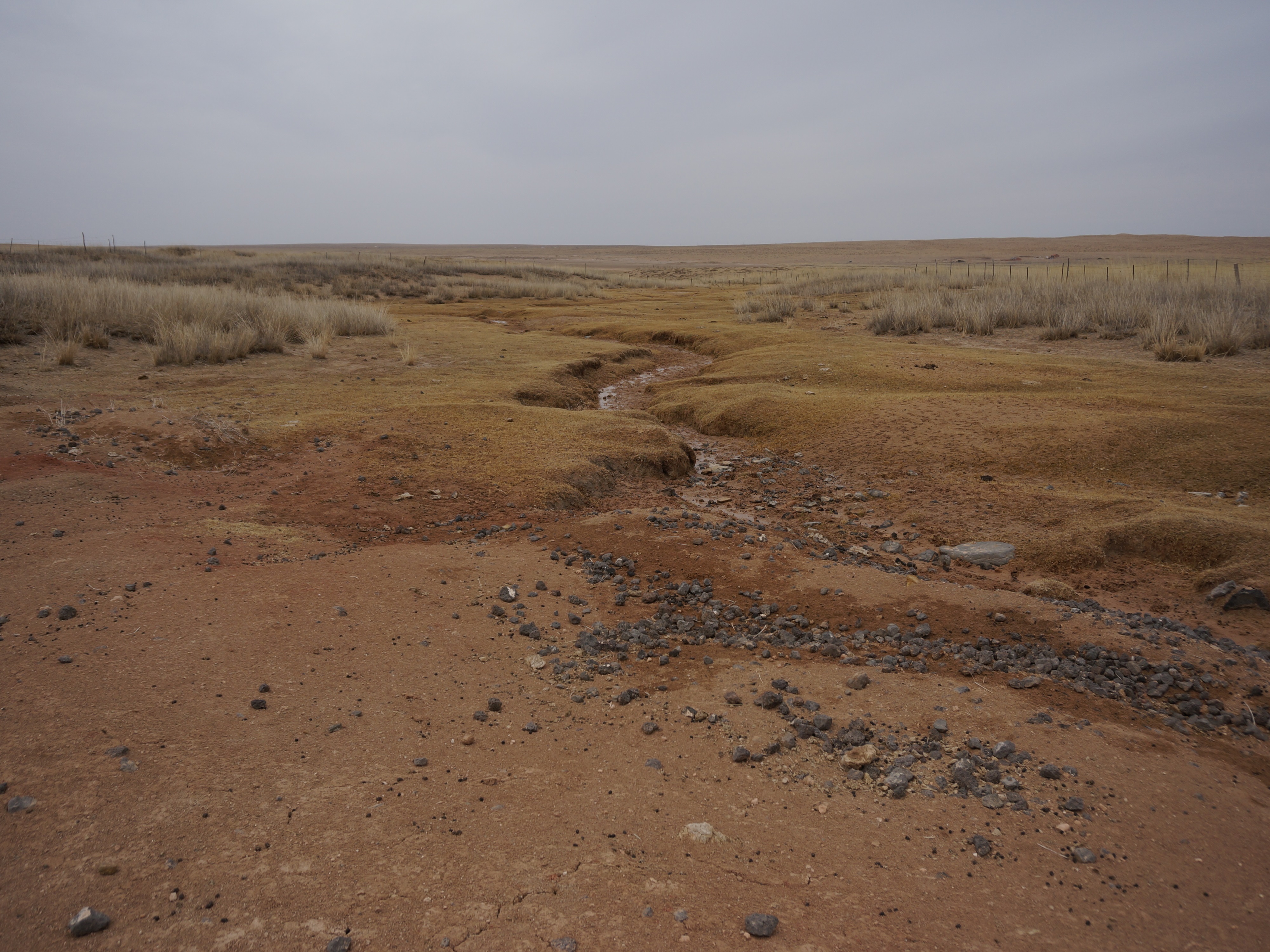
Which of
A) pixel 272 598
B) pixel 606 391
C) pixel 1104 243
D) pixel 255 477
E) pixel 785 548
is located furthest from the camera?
pixel 1104 243

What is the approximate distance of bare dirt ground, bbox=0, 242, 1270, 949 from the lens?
2.60 m

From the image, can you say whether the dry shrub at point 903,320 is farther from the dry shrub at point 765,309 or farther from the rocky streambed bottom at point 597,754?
the rocky streambed bottom at point 597,754

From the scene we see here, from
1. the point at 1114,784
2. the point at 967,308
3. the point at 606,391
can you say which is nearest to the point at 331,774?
the point at 1114,784

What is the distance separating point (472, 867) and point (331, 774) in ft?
3.02

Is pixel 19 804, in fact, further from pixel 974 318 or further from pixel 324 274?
pixel 324 274

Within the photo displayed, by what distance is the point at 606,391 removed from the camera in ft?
47.2

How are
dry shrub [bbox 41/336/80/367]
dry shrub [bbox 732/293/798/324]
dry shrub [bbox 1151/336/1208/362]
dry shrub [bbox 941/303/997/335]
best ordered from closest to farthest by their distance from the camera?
dry shrub [bbox 41/336/80/367] < dry shrub [bbox 1151/336/1208/362] < dry shrub [bbox 941/303/997/335] < dry shrub [bbox 732/293/798/324]

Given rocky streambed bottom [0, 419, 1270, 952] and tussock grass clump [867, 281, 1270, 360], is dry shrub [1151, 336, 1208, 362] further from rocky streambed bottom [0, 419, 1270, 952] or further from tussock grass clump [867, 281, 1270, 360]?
rocky streambed bottom [0, 419, 1270, 952]

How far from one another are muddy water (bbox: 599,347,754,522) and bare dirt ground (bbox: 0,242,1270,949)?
16cm

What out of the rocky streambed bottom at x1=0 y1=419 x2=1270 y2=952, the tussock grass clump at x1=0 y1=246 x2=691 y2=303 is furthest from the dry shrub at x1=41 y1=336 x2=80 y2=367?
the tussock grass clump at x1=0 y1=246 x2=691 y2=303

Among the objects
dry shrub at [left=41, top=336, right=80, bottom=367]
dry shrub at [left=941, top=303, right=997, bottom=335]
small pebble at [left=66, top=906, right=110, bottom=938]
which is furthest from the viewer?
dry shrub at [left=941, top=303, right=997, bottom=335]

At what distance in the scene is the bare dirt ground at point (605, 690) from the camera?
8.54 feet

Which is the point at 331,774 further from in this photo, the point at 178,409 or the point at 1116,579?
the point at 178,409

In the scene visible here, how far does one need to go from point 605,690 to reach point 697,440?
23.9 feet
